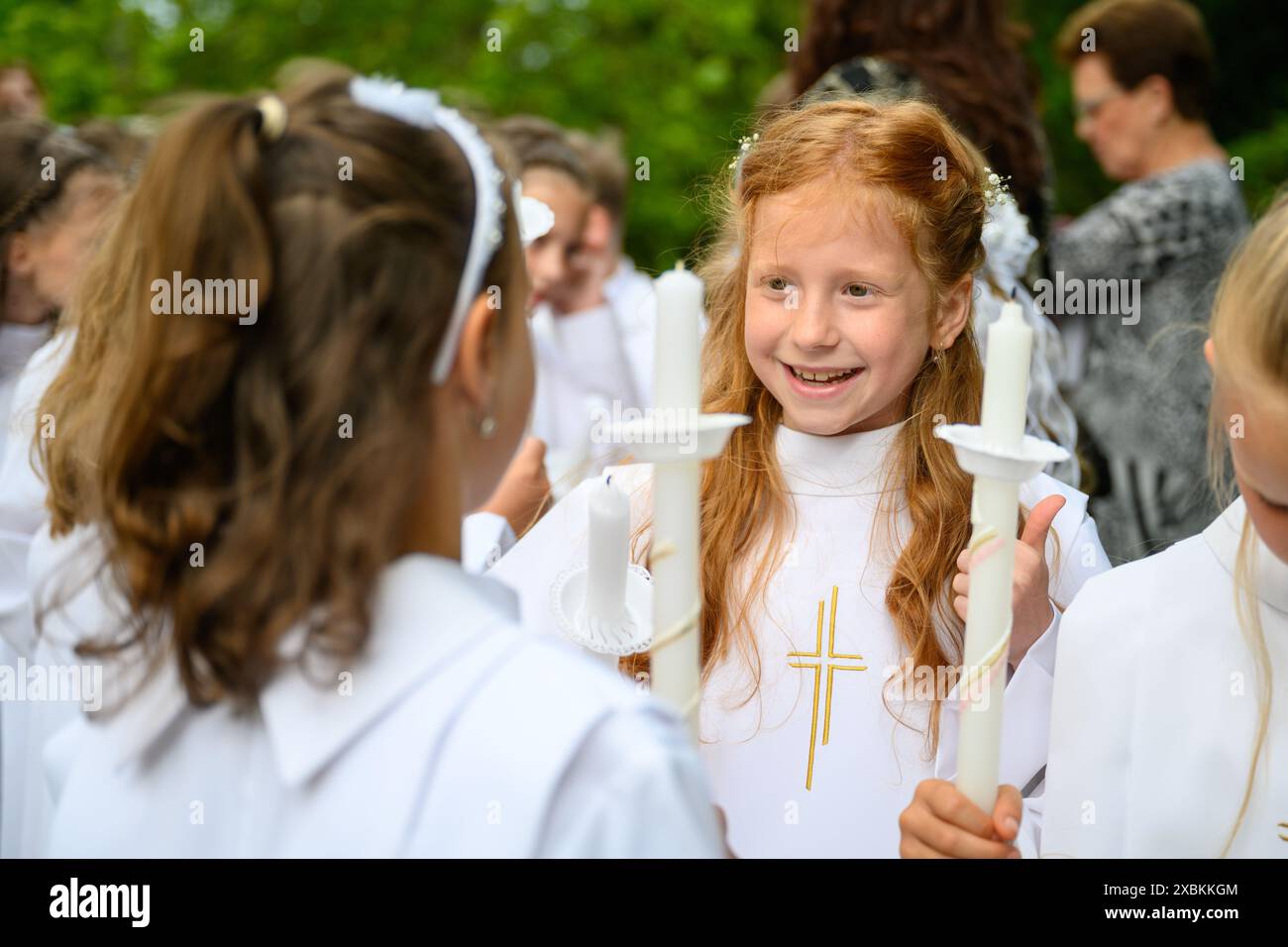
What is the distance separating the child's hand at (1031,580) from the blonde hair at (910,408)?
123 mm

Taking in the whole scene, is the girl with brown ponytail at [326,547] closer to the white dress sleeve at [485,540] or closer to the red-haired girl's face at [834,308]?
the red-haired girl's face at [834,308]

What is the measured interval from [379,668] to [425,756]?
0.37ft

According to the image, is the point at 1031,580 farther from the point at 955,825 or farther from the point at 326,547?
the point at 326,547

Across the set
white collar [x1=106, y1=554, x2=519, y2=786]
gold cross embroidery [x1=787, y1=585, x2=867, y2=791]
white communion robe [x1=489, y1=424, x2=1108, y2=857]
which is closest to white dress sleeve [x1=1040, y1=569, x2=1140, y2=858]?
white communion robe [x1=489, y1=424, x2=1108, y2=857]

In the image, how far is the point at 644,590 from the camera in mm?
2295

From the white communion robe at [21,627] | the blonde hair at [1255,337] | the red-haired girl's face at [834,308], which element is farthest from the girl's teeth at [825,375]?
the white communion robe at [21,627]

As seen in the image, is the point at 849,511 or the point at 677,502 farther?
the point at 849,511

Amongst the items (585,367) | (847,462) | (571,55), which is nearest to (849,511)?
(847,462)

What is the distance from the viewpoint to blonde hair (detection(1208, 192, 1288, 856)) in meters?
1.95

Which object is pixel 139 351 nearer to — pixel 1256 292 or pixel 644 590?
pixel 644 590

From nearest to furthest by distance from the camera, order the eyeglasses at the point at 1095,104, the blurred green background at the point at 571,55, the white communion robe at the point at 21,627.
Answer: the white communion robe at the point at 21,627, the eyeglasses at the point at 1095,104, the blurred green background at the point at 571,55

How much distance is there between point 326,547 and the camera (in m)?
1.60

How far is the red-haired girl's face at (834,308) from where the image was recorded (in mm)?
2631
